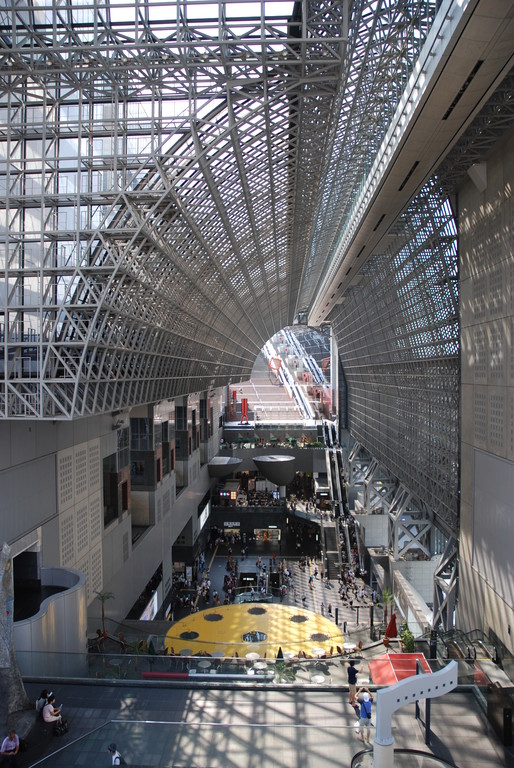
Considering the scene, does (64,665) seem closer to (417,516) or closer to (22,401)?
(22,401)

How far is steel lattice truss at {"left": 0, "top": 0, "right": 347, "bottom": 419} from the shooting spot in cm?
1351

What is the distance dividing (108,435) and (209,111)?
12.5 metres

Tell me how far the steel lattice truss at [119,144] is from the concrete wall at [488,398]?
17.2 ft

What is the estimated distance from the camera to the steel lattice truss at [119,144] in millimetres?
13508

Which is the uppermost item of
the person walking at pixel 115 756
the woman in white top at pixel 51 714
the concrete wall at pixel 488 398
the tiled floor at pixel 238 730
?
the concrete wall at pixel 488 398

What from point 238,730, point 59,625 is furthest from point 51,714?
point 59,625

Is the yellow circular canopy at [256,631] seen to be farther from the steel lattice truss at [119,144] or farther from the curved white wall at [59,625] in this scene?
the steel lattice truss at [119,144]

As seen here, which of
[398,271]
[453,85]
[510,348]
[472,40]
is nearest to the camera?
[472,40]

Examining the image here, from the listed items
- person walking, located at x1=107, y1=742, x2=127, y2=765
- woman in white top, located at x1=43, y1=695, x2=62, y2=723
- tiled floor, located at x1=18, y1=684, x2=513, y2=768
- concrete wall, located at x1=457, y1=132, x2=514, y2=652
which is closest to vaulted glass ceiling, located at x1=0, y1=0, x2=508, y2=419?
concrete wall, located at x1=457, y1=132, x2=514, y2=652

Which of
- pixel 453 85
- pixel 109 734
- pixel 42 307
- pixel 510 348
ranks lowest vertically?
pixel 109 734

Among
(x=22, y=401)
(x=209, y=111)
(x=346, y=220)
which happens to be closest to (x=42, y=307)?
(x=22, y=401)

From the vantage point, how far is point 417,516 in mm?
36125

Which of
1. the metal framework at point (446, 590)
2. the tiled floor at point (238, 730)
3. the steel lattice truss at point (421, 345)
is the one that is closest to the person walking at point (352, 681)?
the tiled floor at point (238, 730)

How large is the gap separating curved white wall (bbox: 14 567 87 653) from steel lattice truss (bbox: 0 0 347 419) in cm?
445
